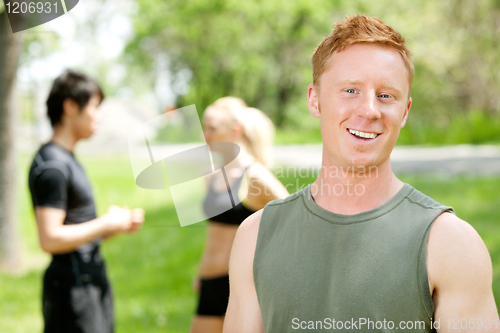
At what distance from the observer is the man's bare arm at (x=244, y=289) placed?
1.38 meters

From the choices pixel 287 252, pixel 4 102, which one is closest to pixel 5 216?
pixel 4 102

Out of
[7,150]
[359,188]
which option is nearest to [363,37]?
[359,188]

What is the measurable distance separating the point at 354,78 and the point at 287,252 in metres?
0.49

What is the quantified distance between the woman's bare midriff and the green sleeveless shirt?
1477mm

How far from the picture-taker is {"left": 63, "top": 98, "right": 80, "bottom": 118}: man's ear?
9.04 ft

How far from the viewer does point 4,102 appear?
5.89 metres

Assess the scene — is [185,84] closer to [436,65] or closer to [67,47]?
[436,65]

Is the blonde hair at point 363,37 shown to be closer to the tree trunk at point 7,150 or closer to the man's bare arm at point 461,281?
the man's bare arm at point 461,281

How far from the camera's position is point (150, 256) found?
7152 mm

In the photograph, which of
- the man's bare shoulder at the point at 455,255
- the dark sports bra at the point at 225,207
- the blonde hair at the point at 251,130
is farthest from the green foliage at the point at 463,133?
the man's bare shoulder at the point at 455,255

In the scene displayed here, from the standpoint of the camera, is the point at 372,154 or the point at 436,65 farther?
the point at 436,65

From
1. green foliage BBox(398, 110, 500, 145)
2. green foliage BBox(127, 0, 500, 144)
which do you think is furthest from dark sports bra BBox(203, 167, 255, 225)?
green foliage BBox(398, 110, 500, 145)

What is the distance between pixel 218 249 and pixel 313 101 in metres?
1.65

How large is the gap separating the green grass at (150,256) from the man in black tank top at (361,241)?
3.85ft
